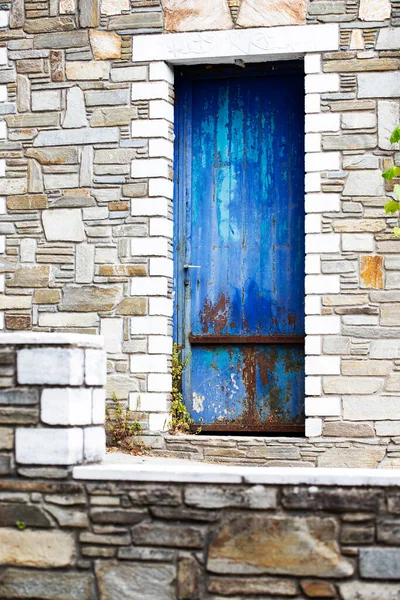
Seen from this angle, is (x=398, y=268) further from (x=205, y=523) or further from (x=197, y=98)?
(x=205, y=523)

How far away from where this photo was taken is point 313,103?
6648 millimetres

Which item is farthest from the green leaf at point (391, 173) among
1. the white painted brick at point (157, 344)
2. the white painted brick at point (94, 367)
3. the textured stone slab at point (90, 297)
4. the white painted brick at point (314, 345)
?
the white painted brick at point (94, 367)

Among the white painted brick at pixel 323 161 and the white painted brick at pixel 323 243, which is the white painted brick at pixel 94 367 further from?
the white painted brick at pixel 323 161

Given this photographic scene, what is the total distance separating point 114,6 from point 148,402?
291 centimetres

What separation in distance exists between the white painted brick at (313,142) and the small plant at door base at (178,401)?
1742 millimetres

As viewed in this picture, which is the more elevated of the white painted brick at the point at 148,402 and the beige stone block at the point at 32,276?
the beige stone block at the point at 32,276

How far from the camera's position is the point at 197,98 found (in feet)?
23.6

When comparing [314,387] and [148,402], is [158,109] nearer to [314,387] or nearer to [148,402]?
[148,402]

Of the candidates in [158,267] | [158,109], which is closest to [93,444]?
[158,267]

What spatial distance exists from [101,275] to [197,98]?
157cm

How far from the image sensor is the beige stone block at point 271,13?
6.70 m

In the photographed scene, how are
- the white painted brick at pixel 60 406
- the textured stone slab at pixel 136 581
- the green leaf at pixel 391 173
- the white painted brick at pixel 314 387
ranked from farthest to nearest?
the white painted brick at pixel 314 387
the green leaf at pixel 391 173
the white painted brick at pixel 60 406
the textured stone slab at pixel 136 581

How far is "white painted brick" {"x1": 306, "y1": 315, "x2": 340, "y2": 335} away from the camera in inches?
257

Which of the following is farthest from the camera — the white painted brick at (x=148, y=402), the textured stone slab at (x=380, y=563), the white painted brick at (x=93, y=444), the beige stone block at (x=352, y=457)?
the white painted brick at (x=148, y=402)
